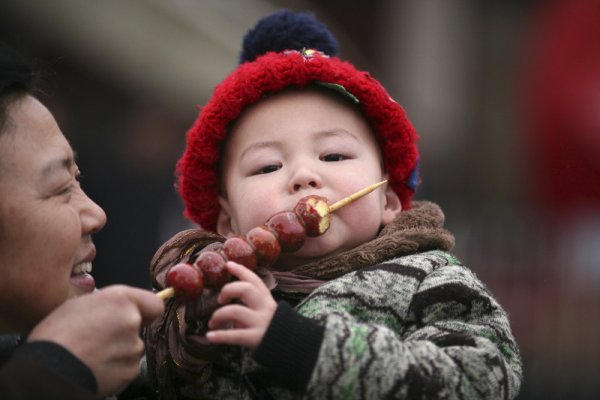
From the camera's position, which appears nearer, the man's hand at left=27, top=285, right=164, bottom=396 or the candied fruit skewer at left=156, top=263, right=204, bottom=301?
the man's hand at left=27, top=285, right=164, bottom=396

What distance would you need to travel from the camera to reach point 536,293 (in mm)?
5902

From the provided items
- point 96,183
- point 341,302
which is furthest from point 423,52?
point 341,302

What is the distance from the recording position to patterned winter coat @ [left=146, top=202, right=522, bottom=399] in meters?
1.78

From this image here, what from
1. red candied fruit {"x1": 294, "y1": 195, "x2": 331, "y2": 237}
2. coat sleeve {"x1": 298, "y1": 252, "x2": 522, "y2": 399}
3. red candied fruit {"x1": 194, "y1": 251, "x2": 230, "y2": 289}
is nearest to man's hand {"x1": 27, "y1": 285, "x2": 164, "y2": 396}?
red candied fruit {"x1": 194, "y1": 251, "x2": 230, "y2": 289}

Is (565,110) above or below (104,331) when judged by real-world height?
above

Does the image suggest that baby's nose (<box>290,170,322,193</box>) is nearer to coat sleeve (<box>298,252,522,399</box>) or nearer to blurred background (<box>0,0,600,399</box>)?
coat sleeve (<box>298,252,522,399</box>)

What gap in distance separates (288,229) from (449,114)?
842cm

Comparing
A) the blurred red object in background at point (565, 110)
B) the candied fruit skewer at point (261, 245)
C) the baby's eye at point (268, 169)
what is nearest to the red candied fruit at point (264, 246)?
the candied fruit skewer at point (261, 245)

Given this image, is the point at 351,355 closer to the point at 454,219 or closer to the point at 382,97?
the point at 382,97

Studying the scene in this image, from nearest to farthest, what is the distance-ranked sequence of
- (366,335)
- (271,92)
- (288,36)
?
1. (366,335)
2. (271,92)
3. (288,36)

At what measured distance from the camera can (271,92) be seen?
254cm

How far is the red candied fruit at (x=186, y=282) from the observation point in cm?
190

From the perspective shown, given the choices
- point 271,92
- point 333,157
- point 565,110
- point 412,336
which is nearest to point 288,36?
point 271,92

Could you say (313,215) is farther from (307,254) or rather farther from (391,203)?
(391,203)
